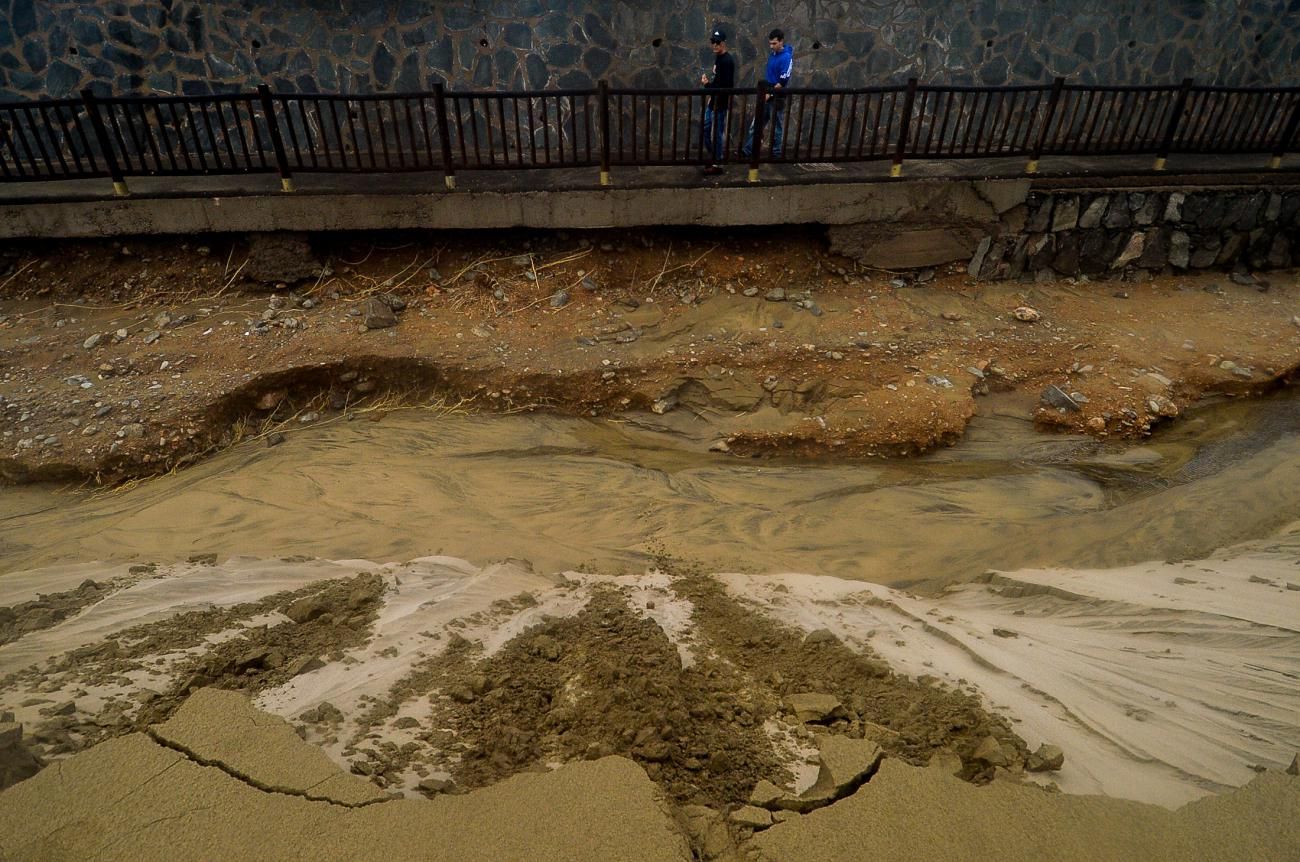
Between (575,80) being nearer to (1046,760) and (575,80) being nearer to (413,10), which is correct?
(413,10)

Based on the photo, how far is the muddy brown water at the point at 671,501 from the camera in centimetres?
515

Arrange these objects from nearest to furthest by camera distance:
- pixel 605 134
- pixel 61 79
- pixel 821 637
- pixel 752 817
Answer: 1. pixel 752 817
2. pixel 821 637
3. pixel 605 134
4. pixel 61 79

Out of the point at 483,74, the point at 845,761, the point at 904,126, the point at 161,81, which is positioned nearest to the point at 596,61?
the point at 483,74

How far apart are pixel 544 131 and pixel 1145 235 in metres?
7.63

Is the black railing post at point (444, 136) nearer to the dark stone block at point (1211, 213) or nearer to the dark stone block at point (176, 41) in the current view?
the dark stone block at point (176, 41)

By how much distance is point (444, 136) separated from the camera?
7.36 meters

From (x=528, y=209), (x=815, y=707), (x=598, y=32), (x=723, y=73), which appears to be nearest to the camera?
(x=815, y=707)

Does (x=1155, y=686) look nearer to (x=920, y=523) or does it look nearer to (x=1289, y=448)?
(x=920, y=523)

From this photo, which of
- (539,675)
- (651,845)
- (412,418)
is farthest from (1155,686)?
(412,418)

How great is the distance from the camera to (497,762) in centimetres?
254

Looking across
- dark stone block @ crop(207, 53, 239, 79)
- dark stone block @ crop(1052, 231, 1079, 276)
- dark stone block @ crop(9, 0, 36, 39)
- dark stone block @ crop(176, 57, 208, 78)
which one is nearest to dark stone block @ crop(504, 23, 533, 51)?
dark stone block @ crop(207, 53, 239, 79)

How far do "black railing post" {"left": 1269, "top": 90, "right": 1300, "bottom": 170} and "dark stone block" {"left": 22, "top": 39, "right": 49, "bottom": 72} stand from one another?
606 inches

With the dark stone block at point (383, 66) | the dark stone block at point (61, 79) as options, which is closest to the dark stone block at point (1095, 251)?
the dark stone block at point (383, 66)

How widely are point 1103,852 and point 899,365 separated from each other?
219 inches
